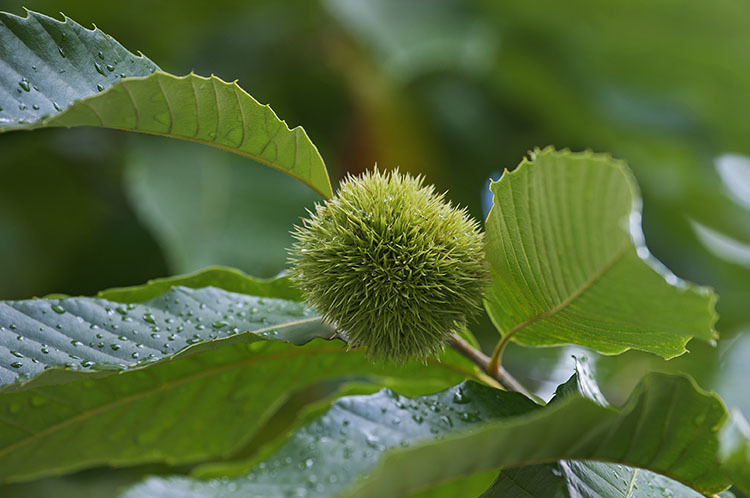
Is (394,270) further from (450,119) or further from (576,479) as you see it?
(450,119)

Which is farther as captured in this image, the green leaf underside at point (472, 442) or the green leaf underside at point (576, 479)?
the green leaf underside at point (576, 479)

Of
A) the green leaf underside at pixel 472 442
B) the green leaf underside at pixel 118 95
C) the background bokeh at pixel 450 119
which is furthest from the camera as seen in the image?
the background bokeh at pixel 450 119

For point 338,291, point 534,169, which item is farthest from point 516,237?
point 338,291

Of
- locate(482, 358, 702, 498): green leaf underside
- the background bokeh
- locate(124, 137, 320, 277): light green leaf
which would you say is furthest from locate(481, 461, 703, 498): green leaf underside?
the background bokeh

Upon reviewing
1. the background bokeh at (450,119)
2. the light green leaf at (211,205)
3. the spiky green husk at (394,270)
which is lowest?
the spiky green husk at (394,270)

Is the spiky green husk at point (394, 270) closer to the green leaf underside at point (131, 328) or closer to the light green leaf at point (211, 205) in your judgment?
the green leaf underside at point (131, 328)

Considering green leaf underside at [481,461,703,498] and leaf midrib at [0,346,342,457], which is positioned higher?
leaf midrib at [0,346,342,457]

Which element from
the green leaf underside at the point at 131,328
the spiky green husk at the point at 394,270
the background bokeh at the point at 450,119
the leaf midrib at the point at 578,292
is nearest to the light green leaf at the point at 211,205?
the background bokeh at the point at 450,119

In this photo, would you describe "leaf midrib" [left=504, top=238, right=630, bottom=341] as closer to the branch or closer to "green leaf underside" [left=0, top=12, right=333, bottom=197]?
the branch
